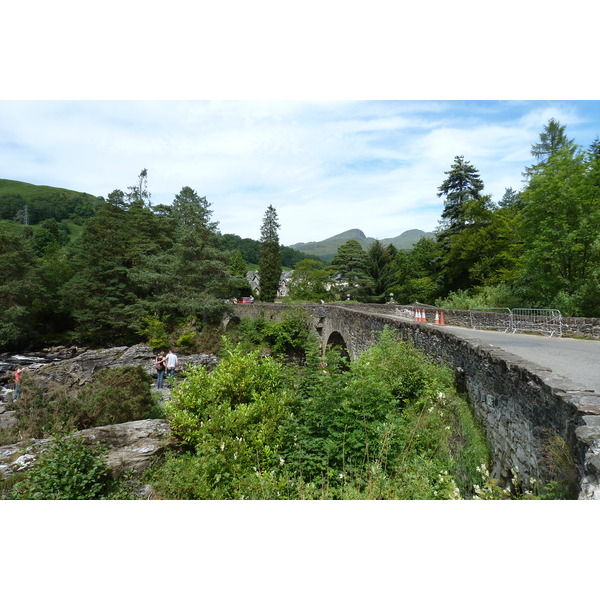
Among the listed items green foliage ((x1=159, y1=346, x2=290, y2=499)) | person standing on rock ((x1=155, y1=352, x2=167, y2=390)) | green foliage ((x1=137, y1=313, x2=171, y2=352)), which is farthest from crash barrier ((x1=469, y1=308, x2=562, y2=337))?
green foliage ((x1=137, y1=313, x2=171, y2=352))

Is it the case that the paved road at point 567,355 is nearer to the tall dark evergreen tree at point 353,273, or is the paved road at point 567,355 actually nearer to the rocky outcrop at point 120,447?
the rocky outcrop at point 120,447

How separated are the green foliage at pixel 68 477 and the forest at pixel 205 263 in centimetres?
1761

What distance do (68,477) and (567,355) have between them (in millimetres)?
8696

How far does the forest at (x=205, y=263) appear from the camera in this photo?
17.2 m

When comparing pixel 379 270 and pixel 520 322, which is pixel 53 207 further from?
pixel 520 322

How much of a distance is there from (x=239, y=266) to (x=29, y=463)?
58187 mm

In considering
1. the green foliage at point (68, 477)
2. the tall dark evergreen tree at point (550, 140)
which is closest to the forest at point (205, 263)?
the tall dark evergreen tree at point (550, 140)

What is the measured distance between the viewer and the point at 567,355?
6988 millimetres

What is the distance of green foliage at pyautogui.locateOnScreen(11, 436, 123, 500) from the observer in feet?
14.6

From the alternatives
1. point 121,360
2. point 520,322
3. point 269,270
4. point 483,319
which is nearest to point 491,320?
point 483,319

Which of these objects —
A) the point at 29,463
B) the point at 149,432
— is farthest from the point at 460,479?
the point at 29,463

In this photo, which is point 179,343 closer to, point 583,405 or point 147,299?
point 147,299

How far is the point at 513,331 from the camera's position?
468 inches

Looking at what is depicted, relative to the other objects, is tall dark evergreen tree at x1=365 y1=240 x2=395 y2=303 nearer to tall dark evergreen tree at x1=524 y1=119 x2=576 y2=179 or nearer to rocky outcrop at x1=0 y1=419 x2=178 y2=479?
tall dark evergreen tree at x1=524 y1=119 x2=576 y2=179
